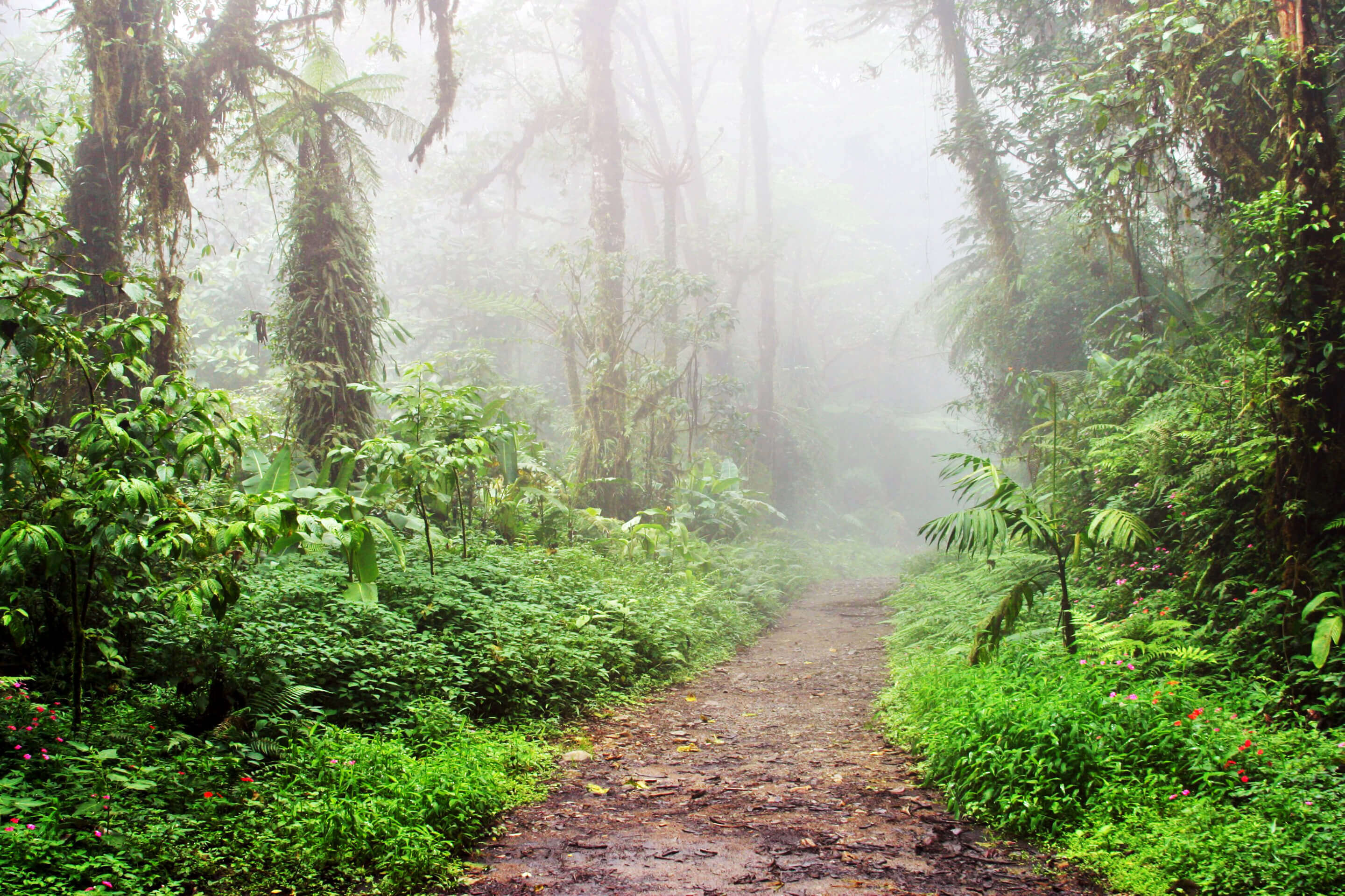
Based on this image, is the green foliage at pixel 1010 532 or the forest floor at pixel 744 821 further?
the green foliage at pixel 1010 532

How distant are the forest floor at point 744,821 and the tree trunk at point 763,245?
50.5 feet

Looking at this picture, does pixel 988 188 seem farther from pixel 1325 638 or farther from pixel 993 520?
pixel 1325 638

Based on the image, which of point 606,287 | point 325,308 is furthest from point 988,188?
point 325,308

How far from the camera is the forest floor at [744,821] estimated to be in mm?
2900

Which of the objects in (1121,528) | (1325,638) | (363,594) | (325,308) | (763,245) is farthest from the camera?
(763,245)

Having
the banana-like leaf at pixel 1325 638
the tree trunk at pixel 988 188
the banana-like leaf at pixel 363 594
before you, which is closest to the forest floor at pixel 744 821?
the banana-like leaf at pixel 363 594

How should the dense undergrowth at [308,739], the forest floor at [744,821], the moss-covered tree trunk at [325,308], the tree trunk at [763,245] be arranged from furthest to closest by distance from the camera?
the tree trunk at [763,245] < the moss-covered tree trunk at [325,308] < the forest floor at [744,821] < the dense undergrowth at [308,739]

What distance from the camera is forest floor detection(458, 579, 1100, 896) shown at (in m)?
2.90

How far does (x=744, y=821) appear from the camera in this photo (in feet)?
11.5

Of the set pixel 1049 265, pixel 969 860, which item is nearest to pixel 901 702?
pixel 969 860

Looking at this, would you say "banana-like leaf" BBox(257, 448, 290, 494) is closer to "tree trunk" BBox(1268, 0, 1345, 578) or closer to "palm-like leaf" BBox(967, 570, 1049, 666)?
"palm-like leaf" BBox(967, 570, 1049, 666)

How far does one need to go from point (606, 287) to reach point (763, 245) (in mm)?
11805

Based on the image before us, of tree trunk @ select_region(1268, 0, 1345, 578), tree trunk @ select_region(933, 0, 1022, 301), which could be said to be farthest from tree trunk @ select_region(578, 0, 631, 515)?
tree trunk @ select_region(1268, 0, 1345, 578)

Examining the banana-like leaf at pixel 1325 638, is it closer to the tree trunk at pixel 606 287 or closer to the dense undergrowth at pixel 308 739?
the dense undergrowth at pixel 308 739
